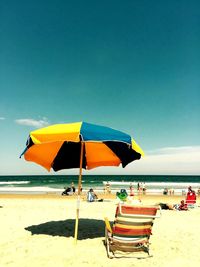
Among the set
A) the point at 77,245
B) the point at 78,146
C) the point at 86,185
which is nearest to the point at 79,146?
the point at 78,146

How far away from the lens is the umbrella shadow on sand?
8133 mm

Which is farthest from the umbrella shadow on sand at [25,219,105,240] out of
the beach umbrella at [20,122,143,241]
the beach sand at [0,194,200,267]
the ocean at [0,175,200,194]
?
the ocean at [0,175,200,194]

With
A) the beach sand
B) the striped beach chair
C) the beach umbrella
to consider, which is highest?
the beach umbrella

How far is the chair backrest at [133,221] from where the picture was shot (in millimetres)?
6301

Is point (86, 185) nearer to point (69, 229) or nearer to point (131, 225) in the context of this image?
point (69, 229)

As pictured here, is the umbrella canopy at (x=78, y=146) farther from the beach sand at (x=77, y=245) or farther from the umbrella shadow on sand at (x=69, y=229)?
the beach sand at (x=77, y=245)

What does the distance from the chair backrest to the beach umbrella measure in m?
1.17

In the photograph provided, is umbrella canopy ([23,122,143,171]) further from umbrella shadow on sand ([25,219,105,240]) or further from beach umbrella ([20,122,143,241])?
umbrella shadow on sand ([25,219,105,240])

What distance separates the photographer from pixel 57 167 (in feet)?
29.2

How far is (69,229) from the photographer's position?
28.9 feet

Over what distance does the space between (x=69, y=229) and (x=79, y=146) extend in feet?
7.84

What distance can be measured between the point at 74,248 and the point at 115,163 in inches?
112

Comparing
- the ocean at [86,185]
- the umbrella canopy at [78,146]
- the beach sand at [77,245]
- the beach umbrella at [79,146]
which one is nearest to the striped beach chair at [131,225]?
the beach sand at [77,245]

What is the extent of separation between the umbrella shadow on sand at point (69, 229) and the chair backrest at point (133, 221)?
1.75 m
